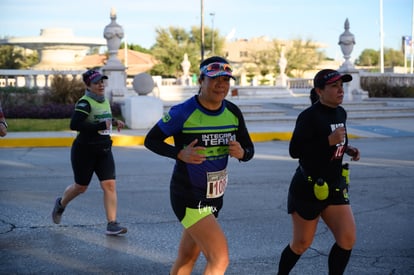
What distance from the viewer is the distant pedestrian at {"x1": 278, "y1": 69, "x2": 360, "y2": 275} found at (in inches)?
174

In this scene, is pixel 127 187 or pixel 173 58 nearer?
pixel 127 187

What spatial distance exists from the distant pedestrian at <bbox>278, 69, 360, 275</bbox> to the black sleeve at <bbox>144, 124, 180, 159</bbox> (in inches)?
41.8

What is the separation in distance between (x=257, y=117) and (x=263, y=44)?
7267 centimetres

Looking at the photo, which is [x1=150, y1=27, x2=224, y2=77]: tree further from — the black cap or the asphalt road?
the black cap

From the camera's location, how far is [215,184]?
4.08 metres

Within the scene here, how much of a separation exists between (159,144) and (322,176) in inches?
50.0

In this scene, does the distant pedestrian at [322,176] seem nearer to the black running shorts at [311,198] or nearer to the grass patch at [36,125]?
the black running shorts at [311,198]

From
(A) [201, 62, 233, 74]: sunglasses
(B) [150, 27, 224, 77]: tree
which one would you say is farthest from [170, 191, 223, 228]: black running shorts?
(B) [150, 27, 224, 77]: tree

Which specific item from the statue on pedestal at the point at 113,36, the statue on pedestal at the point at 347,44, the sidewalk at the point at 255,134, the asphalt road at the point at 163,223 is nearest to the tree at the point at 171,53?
the statue on pedestal at the point at 347,44

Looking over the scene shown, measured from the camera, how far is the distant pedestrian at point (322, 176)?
4418 millimetres

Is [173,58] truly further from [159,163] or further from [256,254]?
[256,254]

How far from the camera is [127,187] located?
9.27 meters

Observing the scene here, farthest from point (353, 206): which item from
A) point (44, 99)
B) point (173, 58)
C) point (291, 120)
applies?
point (173, 58)

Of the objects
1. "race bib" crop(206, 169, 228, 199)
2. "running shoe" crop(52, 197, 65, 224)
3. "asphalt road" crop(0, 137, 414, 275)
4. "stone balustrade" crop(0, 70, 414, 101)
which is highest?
"stone balustrade" crop(0, 70, 414, 101)
